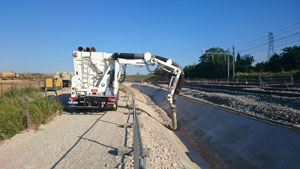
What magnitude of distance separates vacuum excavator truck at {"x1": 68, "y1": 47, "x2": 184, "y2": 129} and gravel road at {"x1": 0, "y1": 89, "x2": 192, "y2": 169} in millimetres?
2690

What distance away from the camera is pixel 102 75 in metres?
14.8

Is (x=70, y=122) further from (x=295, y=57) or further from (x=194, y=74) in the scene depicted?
(x=194, y=74)

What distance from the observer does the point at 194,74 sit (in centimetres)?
9100

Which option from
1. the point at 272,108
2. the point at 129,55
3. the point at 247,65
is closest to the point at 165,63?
the point at 129,55

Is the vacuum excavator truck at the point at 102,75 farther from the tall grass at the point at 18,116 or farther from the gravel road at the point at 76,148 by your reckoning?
the gravel road at the point at 76,148

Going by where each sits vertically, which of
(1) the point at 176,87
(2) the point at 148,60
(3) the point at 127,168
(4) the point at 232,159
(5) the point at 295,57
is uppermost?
(5) the point at 295,57

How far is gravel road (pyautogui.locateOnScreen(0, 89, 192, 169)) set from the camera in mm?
6488

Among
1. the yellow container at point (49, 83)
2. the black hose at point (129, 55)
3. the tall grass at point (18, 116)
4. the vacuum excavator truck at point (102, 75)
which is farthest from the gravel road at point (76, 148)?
the yellow container at point (49, 83)

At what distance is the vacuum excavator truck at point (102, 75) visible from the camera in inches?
557

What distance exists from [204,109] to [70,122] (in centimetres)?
872

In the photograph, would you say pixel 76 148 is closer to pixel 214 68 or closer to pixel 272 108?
pixel 272 108

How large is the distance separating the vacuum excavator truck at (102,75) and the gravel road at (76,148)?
106 inches

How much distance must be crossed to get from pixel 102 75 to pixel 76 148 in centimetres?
755

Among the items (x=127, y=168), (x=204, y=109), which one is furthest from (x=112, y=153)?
(x=204, y=109)
